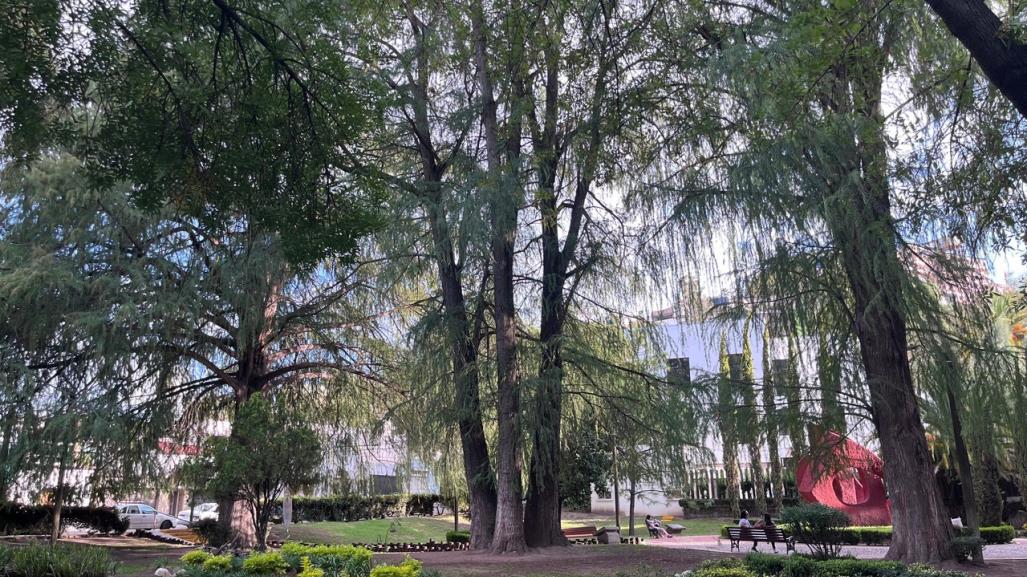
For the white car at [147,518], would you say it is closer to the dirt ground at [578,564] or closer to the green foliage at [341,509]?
the green foliage at [341,509]

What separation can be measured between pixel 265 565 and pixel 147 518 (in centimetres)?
2426

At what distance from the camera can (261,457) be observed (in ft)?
44.4

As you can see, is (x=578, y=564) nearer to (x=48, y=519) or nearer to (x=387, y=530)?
(x=387, y=530)

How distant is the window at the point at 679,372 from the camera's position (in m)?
13.4

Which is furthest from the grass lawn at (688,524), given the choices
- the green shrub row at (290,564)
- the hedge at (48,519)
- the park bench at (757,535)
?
the green shrub row at (290,564)

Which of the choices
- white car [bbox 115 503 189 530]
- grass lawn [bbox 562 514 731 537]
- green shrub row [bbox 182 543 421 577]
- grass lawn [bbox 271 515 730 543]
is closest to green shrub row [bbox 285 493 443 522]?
grass lawn [bbox 271 515 730 543]

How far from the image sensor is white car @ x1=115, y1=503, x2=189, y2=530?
29767 mm

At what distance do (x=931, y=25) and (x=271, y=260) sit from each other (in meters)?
11.0

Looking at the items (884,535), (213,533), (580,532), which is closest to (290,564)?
(213,533)

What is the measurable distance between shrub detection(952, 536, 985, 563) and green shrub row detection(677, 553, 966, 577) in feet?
7.67

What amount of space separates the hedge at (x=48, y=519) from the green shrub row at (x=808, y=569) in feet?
61.4

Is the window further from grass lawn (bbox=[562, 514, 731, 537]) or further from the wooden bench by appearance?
grass lawn (bbox=[562, 514, 731, 537])

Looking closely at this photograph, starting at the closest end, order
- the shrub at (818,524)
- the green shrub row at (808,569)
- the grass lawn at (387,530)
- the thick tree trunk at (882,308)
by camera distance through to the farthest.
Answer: the green shrub row at (808,569) < the thick tree trunk at (882,308) < the shrub at (818,524) < the grass lawn at (387,530)

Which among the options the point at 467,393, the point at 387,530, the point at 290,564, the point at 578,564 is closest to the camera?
the point at 290,564
